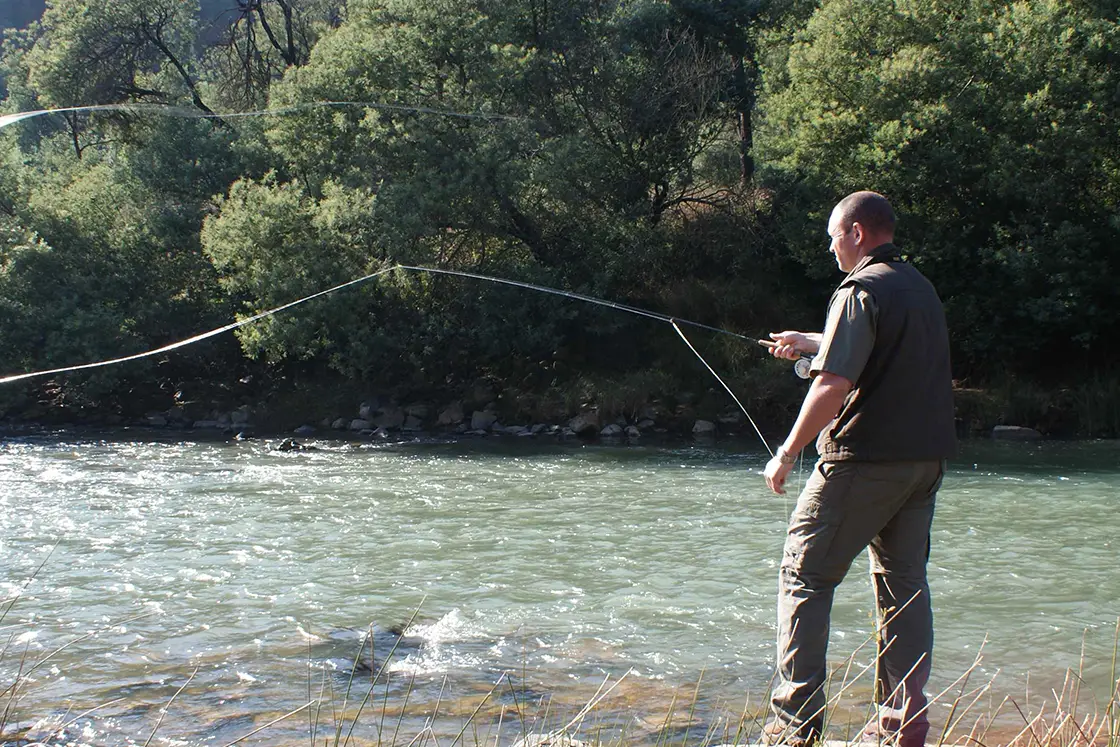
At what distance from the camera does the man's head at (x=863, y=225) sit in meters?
3.93

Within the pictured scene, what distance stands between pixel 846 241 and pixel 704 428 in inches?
646

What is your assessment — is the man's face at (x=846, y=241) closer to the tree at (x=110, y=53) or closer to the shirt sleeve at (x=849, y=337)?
the shirt sleeve at (x=849, y=337)

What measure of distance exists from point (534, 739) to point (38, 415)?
21.6 metres

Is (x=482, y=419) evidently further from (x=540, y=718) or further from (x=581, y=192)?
(x=540, y=718)

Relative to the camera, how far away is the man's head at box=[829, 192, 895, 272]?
3930mm

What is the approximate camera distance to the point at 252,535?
34.4ft

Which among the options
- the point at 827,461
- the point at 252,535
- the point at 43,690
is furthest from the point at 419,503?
the point at 827,461

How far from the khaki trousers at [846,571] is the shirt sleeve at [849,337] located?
13.9 inches

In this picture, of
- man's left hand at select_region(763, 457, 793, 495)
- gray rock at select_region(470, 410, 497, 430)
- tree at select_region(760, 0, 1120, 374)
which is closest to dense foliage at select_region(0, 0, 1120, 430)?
tree at select_region(760, 0, 1120, 374)

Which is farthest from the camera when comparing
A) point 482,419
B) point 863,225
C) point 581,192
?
point 581,192

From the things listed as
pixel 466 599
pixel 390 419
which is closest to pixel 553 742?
pixel 466 599

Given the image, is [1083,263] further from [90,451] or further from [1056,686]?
[90,451]

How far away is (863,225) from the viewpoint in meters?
3.94

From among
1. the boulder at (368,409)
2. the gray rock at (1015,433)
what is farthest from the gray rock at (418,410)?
the gray rock at (1015,433)
